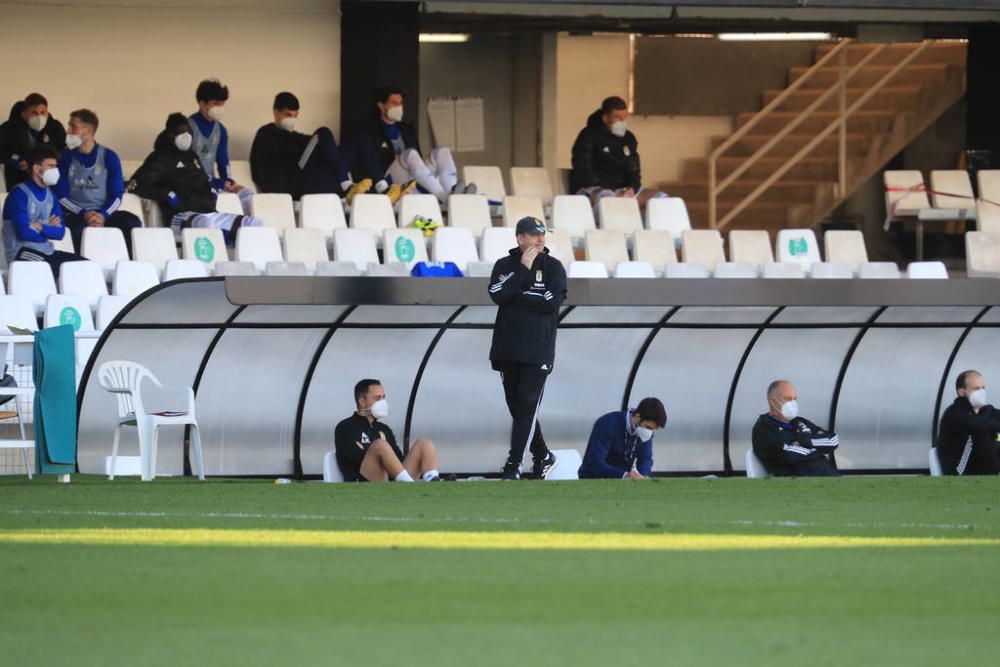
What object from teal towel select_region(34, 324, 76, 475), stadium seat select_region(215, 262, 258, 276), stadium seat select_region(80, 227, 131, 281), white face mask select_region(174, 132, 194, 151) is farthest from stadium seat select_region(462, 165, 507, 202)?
teal towel select_region(34, 324, 76, 475)

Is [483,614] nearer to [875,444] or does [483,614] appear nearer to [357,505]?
[357,505]

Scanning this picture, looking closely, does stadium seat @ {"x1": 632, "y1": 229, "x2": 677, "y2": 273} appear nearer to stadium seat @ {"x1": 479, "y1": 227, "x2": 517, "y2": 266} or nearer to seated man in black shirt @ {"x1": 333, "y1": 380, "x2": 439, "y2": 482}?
stadium seat @ {"x1": 479, "y1": 227, "x2": 517, "y2": 266}

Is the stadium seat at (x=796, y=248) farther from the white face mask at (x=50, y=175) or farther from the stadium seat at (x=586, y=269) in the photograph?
the white face mask at (x=50, y=175)

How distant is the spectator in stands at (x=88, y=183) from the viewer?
17.6 m

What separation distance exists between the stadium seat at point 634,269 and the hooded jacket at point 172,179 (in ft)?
14.1

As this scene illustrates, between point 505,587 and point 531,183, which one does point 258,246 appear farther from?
point 505,587

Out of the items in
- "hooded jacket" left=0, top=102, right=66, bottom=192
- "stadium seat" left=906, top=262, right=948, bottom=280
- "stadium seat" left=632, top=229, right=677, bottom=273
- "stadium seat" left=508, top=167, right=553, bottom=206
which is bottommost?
"stadium seat" left=906, top=262, right=948, bottom=280

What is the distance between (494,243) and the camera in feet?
59.8

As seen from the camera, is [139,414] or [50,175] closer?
[139,414]

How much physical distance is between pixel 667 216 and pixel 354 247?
4.13 meters

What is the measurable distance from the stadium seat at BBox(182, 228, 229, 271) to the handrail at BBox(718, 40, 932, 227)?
909 centimetres

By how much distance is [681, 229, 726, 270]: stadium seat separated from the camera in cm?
1908

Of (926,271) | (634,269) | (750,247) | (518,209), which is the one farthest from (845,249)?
(518,209)

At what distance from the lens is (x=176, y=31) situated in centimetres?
2108
